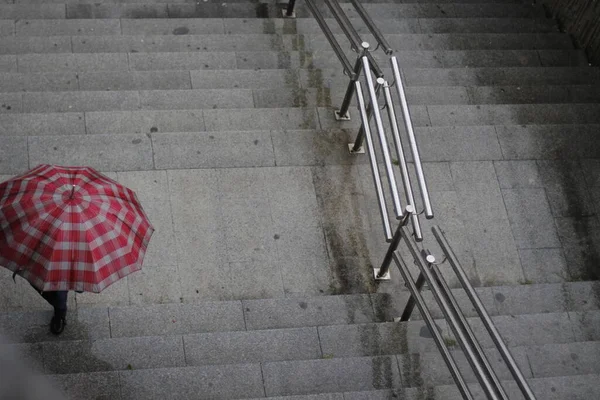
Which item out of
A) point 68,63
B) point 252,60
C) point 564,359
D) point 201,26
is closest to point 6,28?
point 68,63

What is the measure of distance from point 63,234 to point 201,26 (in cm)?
401

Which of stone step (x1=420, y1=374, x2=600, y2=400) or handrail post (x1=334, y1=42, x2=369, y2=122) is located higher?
handrail post (x1=334, y1=42, x2=369, y2=122)

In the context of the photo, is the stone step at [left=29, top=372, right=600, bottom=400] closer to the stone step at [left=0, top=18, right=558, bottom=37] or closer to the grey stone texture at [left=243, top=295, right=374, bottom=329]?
the grey stone texture at [left=243, top=295, right=374, bottom=329]

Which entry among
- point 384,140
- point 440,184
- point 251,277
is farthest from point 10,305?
point 440,184

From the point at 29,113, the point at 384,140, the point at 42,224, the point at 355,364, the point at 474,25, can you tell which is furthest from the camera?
the point at 474,25

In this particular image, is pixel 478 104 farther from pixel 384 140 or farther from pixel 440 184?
pixel 384 140

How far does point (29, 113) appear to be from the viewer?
24.8ft

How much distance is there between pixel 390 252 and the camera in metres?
6.71

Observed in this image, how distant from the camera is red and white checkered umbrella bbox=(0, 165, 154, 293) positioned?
544 cm

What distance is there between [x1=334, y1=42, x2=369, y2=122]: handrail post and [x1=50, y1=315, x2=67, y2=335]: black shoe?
2.99m

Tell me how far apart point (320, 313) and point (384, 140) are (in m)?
1.31

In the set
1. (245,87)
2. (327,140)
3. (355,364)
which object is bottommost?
(355,364)

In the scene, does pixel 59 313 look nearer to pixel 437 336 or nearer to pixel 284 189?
pixel 284 189

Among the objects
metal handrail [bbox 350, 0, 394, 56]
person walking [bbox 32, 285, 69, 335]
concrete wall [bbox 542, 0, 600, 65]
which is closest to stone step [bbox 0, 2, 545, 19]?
concrete wall [bbox 542, 0, 600, 65]
